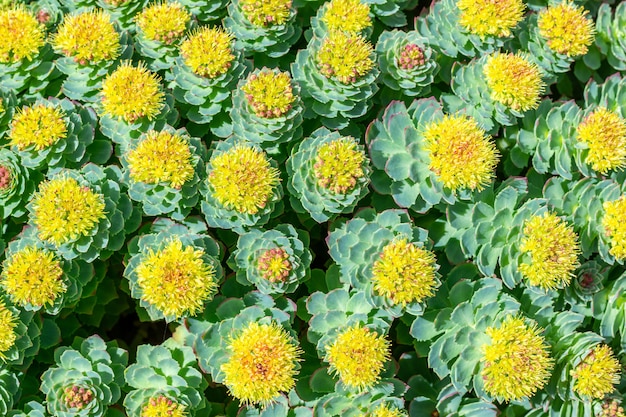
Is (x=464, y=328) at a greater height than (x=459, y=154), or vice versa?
(x=459, y=154)

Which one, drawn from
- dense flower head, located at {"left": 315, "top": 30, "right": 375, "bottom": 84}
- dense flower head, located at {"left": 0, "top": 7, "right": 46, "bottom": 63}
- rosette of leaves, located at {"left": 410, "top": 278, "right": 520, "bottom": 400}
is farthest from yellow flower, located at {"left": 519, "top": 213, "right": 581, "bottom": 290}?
dense flower head, located at {"left": 0, "top": 7, "right": 46, "bottom": 63}

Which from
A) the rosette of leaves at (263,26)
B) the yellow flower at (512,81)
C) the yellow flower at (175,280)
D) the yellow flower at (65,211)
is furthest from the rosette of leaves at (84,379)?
the yellow flower at (512,81)

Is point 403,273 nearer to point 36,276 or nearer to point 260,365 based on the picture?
point 260,365

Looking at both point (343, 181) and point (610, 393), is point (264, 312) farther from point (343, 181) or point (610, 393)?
point (610, 393)

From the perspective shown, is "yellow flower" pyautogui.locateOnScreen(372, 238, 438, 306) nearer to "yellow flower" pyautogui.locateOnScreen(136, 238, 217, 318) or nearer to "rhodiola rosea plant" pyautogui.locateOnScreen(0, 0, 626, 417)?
"rhodiola rosea plant" pyautogui.locateOnScreen(0, 0, 626, 417)

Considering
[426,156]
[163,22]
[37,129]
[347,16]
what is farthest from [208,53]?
[426,156]

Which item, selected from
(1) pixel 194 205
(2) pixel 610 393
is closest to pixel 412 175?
(1) pixel 194 205

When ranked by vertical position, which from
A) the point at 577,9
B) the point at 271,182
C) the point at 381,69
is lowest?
the point at 271,182
